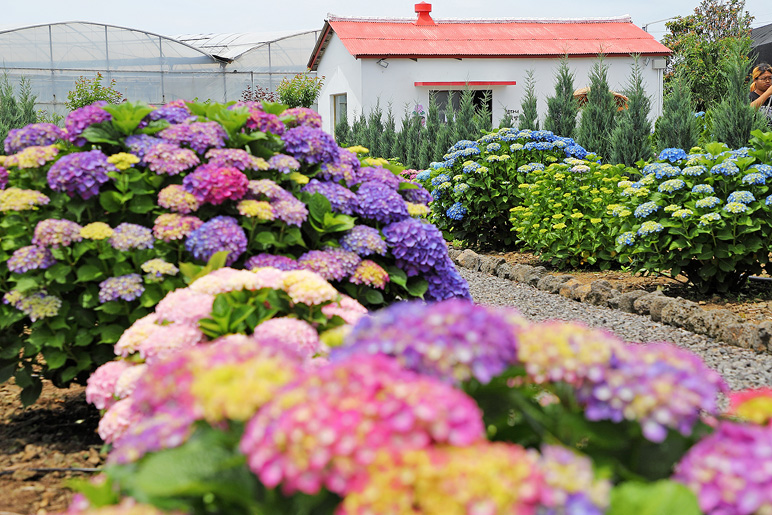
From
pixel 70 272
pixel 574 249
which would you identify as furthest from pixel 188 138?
pixel 574 249

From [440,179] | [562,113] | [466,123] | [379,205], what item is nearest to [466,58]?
[466,123]

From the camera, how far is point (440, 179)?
28.8 feet

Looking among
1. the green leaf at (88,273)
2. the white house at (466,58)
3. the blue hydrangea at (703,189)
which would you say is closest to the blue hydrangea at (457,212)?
the blue hydrangea at (703,189)

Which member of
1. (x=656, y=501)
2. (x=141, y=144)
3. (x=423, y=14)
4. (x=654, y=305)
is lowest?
(x=654, y=305)

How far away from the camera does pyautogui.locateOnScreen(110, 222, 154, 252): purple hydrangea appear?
2.62 meters

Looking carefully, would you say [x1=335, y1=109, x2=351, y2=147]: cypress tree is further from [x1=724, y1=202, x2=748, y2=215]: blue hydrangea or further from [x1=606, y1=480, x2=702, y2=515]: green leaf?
[x1=606, y1=480, x2=702, y2=515]: green leaf

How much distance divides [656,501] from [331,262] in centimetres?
181

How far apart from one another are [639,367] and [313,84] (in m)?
20.9

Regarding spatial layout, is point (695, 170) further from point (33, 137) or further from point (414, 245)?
point (33, 137)

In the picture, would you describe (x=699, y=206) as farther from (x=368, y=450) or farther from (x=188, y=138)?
(x=368, y=450)

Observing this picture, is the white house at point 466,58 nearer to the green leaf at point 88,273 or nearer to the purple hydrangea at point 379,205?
the purple hydrangea at point 379,205

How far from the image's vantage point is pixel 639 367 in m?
A: 1.11

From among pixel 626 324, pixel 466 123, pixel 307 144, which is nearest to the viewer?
pixel 307 144

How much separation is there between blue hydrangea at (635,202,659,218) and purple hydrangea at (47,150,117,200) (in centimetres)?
398
